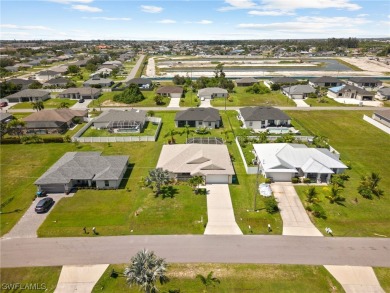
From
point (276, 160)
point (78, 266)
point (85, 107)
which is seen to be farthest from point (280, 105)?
point (78, 266)

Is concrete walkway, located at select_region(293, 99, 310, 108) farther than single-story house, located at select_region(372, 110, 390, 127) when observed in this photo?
Yes

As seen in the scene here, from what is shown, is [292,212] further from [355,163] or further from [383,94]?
[383,94]

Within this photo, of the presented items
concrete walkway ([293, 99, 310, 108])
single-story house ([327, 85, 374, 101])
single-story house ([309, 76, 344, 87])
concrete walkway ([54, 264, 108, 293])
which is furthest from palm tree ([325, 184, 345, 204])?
single-story house ([309, 76, 344, 87])

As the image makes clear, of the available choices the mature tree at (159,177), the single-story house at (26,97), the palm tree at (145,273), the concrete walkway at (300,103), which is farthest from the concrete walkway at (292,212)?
the single-story house at (26,97)

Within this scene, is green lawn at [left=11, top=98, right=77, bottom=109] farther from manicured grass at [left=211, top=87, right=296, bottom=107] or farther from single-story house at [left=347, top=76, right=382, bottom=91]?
single-story house at [left=347, top=76, right=382, bottom=91]

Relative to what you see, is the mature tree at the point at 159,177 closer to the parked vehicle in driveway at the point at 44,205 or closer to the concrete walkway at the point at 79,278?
the parked vehicle in driveway at the point at 44,205

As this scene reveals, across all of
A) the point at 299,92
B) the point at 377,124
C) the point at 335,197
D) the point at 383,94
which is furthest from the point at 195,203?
the point at 383,94

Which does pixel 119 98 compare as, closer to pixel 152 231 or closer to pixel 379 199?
pixel 152 231
